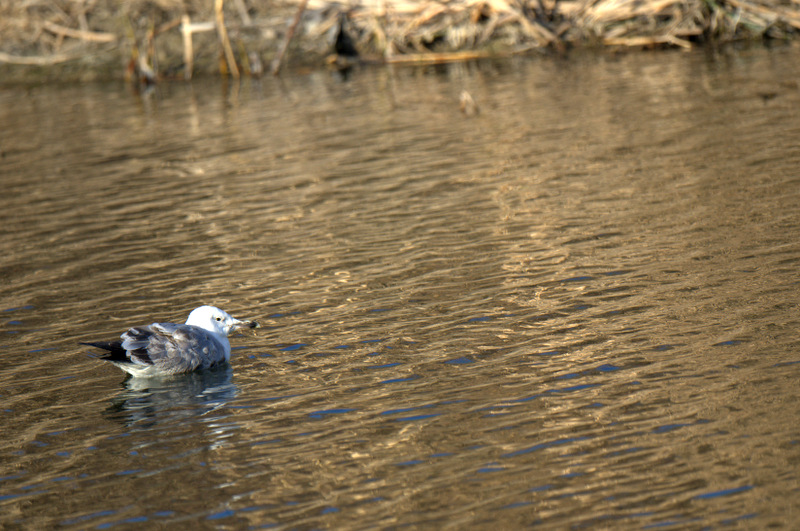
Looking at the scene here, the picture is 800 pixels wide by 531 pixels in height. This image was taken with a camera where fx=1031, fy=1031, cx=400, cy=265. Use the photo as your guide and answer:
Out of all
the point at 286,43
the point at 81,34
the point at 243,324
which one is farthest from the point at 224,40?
the point at 243,324

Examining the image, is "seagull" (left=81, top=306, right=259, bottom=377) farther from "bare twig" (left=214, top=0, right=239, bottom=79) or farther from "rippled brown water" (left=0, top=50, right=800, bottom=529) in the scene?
"bare twig" (left=214, top=0, right=239, bottom=79)

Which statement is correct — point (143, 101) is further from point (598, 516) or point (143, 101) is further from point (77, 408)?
point (598, 516)

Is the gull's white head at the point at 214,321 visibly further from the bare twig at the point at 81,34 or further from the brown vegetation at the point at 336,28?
the bare twig at the point at 81,34

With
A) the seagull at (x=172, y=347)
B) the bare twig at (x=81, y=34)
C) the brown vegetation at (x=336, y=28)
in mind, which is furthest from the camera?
the bare twig at (x=81, y=34)

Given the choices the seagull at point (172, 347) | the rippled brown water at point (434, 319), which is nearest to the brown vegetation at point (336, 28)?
the rippled brown water at point (434, 319)

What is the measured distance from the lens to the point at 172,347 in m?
9.19

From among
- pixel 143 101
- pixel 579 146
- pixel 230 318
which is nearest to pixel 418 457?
pixel 230 318

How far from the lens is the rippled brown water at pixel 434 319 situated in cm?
682

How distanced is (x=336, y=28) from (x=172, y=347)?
71.0 ft

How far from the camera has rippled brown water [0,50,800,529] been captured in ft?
22.4

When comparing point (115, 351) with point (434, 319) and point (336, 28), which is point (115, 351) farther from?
point (336, 28)

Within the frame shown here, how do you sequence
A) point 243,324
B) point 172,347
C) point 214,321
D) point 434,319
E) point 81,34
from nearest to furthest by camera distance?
point 172,347, point 214,321, point 243,324, point 434,319, point 81,34

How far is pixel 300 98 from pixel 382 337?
16.2 meters

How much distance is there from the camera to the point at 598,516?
623cm
